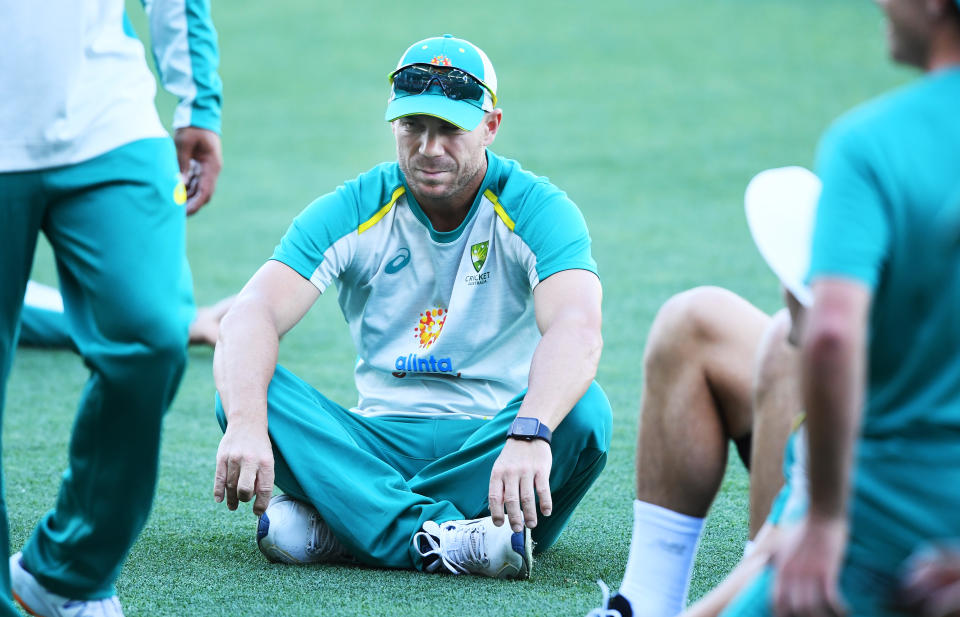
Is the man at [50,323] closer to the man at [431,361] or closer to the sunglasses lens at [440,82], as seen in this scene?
the man at [431,361]

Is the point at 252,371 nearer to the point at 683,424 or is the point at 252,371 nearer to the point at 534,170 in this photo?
the point at 683,424

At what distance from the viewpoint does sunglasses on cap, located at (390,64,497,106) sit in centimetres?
306

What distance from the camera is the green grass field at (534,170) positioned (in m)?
2.86

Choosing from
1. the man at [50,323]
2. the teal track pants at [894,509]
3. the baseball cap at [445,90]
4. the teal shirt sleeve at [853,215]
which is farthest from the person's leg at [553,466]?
the man at [50,323]

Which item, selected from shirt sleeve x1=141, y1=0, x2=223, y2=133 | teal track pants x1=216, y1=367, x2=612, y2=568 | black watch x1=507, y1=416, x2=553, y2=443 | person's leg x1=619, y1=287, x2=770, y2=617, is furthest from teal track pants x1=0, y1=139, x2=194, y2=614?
person's leg x1=619, y1=287, x2=770, y2=617

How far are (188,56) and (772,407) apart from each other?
4.35 ft

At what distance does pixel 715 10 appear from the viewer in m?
13.7

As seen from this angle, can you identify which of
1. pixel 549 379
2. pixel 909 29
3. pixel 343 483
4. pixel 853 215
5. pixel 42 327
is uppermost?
pixel 909 29

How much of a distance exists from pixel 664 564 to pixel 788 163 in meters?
6.70

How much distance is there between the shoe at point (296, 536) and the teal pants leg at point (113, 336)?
60cm

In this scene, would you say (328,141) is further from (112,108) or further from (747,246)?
(112,108)

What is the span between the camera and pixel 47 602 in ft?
7.64

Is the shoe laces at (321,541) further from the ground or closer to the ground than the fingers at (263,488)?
closer to the ground

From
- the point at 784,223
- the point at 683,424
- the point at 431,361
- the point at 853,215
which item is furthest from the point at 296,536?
the point at 853,215
